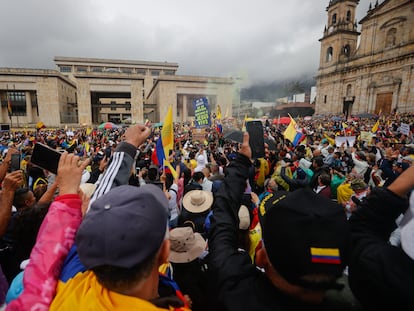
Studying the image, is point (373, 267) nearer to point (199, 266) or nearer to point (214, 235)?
point (214, 235)

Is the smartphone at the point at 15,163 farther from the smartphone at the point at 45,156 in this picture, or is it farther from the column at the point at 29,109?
the column at the point at 29,109

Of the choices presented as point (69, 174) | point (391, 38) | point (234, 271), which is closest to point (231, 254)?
point (234, 271)

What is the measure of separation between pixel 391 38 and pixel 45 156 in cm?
5004

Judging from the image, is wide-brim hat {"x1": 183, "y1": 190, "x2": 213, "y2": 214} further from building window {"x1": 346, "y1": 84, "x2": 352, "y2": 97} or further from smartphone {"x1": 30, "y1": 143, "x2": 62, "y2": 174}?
building window {"x1": 346, "y1": 84, "x2": 352, "y2": 97}

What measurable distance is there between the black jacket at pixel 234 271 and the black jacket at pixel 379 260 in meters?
0.13

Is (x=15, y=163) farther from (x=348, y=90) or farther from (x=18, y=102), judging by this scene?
(x=348, y=90)

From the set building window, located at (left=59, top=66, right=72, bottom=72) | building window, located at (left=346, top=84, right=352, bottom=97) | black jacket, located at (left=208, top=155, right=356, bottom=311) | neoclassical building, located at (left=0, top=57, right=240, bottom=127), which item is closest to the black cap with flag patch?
black jacket, located at (left=208, top=155, right=356, bottom=311)

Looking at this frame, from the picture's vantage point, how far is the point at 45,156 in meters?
1.77

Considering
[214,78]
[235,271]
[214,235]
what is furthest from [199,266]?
[214,78]

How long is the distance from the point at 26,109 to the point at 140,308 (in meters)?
56.2

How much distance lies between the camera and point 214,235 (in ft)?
4.26

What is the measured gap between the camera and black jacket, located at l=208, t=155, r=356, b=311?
0.93 metres

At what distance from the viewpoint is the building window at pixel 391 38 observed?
1401 inches

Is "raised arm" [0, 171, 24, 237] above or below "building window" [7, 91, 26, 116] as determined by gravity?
below
